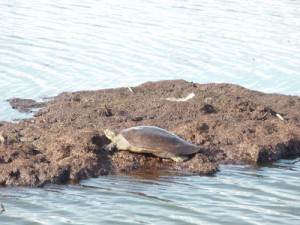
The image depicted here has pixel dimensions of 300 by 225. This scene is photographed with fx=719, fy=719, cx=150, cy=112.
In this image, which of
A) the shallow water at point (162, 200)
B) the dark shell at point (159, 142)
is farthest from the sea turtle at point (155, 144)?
the shallow water at point (162, 200)

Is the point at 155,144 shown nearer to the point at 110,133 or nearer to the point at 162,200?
the point at 110,133

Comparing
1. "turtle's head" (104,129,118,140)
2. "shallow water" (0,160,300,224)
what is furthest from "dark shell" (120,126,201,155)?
"shallow water" (0,160,300,224)

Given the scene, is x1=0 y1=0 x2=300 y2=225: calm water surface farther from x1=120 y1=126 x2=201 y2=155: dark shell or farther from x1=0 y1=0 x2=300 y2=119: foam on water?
x1=120 y1=126 x2=201 y2=155: dark shell

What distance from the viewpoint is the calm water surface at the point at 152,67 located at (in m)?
7.42

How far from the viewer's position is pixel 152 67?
15.8 meters

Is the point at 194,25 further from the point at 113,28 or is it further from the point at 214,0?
the point at 214,0

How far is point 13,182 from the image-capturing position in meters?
7.84

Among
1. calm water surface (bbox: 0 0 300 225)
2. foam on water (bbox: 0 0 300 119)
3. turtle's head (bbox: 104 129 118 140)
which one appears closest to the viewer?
calm water surface (bbox: 0 0 300 225)

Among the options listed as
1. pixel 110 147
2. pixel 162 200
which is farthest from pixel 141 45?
pixel 162 200

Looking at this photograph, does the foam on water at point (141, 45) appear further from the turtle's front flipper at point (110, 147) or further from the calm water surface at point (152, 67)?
the turtle's front flipper at point (110, 147)

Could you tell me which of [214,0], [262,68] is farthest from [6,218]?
[214,0]

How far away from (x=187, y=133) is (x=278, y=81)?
18.6ft

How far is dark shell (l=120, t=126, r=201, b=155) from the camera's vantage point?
28.7 feet

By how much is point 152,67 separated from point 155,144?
721 centimetres
